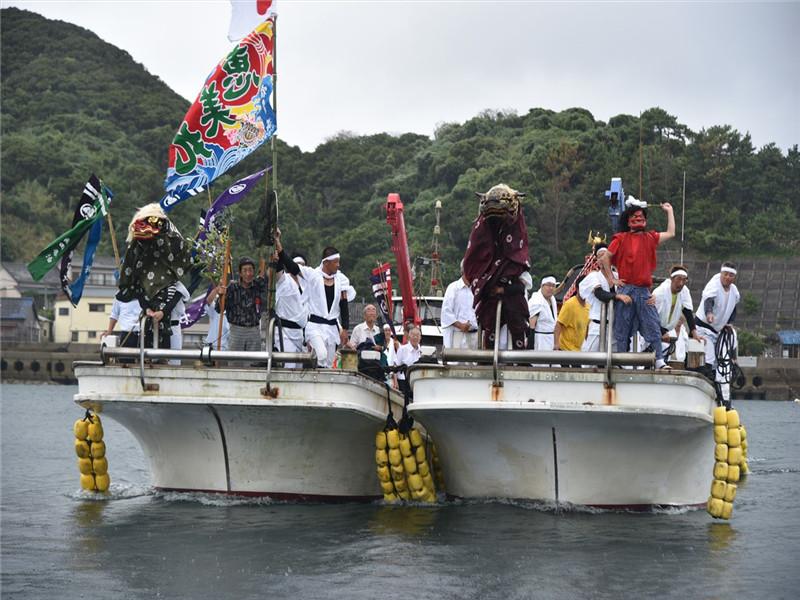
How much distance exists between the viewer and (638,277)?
14180mm

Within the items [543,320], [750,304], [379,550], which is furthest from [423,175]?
[379,550]

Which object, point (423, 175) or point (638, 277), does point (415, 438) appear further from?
point (423, 175)

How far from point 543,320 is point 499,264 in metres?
3.08

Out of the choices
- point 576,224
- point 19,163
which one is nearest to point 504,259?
point 576,224

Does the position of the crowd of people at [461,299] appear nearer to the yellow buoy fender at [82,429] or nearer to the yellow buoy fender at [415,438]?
the yellow buoy fender at [82,429]

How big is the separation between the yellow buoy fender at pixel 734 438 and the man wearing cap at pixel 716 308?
4.00 meters

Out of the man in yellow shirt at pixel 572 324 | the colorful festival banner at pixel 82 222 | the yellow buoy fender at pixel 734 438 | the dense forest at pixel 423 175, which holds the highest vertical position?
the dense forest at pixel 423 175

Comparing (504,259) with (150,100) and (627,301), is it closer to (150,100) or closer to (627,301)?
(627,301)

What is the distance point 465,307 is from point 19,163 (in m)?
105

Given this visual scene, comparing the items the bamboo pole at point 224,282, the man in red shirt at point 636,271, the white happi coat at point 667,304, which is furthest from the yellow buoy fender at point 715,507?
the bamboo pole at point 224,282

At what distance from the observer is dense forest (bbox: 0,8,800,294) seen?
80875 mm

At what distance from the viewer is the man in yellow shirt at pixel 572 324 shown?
16078 mm

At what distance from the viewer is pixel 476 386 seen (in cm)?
1332

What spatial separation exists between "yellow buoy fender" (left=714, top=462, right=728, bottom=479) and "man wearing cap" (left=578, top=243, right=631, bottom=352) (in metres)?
1.61
